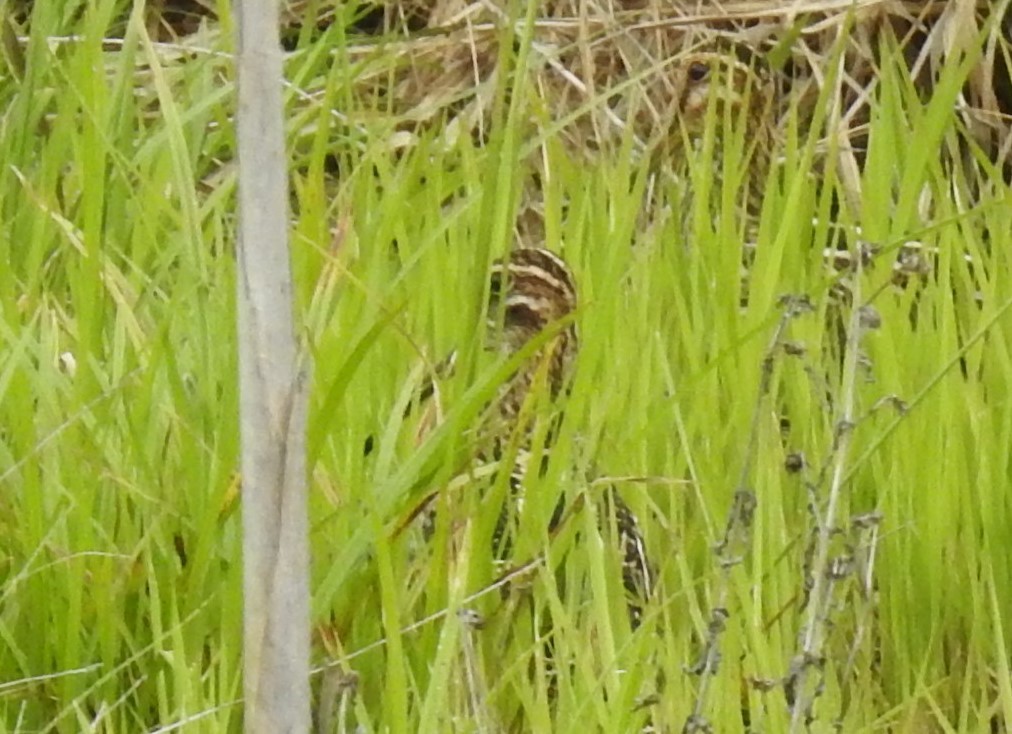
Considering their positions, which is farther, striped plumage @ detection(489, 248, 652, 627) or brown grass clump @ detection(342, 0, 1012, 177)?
brown grass clump @ detection(342, 0, 1012, 177)

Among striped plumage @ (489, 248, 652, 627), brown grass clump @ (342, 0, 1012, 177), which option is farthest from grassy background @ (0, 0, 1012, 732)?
brown grass clump @ (342, 0, 1012, 177)

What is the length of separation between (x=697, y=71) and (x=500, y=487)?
1037 mm

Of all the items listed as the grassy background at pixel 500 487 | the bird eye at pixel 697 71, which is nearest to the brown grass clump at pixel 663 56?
the bird eye at pixel 697 71

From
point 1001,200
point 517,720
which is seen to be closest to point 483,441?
point 517,720

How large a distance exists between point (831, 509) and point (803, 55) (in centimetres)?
118

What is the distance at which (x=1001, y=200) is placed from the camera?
1043 millimetres

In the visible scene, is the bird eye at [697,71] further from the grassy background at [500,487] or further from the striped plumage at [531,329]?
the striped plumage at [531,329]

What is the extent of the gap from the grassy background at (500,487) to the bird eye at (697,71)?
52 cm

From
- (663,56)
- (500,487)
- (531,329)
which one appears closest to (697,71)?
(663,56)

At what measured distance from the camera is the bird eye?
1.75 metres

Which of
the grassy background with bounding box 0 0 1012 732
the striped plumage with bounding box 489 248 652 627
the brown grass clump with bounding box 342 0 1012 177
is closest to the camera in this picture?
the grassy background with bounding box 0 0 1012 732

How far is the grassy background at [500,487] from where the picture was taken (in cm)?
82

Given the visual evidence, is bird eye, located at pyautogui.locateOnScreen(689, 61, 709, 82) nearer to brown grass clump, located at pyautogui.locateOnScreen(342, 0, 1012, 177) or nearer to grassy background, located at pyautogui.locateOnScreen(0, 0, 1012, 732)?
brown grass clump, located at pyautogui.locateOnScreen(342, 0, 1012, 177)

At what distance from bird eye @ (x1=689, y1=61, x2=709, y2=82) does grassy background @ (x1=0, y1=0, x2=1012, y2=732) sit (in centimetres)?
52
